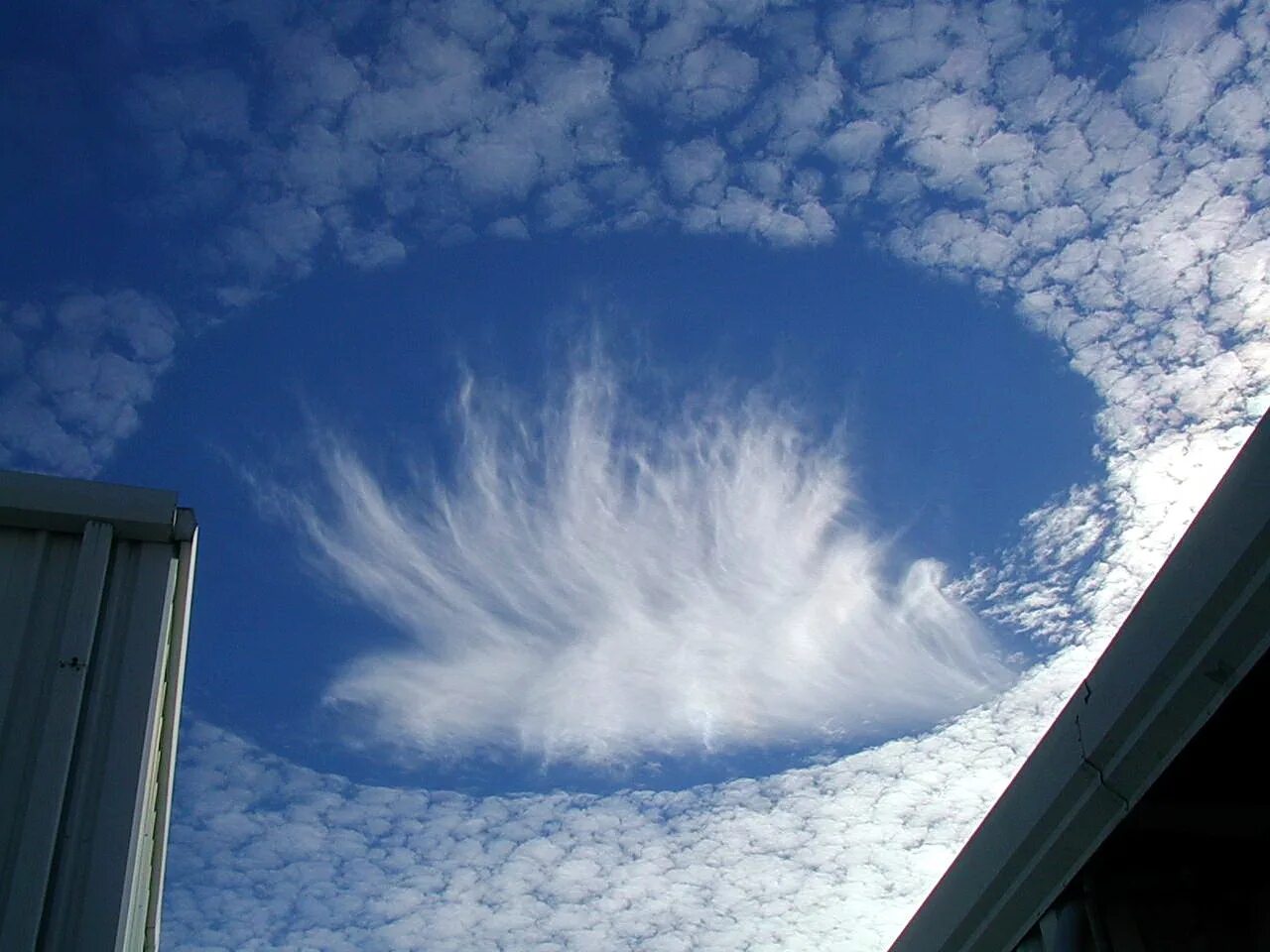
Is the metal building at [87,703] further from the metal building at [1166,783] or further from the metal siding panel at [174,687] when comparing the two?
the metal building at [1166,783]

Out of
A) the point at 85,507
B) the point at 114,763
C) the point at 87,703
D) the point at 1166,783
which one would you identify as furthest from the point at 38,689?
the point at 1166,783

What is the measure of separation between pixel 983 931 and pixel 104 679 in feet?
12.8

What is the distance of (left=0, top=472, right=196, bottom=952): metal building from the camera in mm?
4008

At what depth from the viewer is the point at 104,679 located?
4500 mm

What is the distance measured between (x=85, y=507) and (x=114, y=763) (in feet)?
3.46

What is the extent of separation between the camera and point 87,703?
4426mm

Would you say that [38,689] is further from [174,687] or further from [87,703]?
[174,687]

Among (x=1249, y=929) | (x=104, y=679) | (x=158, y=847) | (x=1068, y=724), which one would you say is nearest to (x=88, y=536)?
(x=104, y=679)

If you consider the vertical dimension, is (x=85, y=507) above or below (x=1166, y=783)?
above

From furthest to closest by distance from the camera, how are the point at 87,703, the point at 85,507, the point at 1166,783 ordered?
the point at 85,507, the point at 87,703, the point at 1166,783

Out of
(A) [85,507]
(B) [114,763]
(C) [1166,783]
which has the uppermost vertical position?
(A) [85,507]

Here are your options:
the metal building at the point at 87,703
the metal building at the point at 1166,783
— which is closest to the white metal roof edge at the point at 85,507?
the metal building at the point at 87,703

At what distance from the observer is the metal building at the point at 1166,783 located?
3729 millimetres

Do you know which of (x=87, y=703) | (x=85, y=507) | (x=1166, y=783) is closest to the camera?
(x=1166, y=783)
